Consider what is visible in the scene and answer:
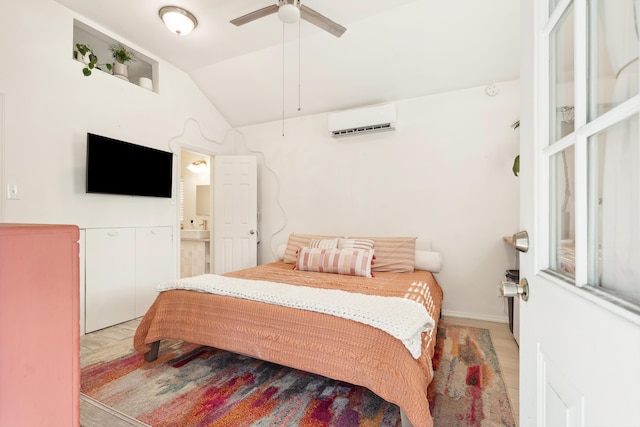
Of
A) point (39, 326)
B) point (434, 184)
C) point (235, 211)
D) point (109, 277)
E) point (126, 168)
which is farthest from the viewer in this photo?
point (235, 211)

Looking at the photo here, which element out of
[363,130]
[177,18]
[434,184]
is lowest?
[434,184]

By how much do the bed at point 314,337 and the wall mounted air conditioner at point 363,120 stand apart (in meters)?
1.86

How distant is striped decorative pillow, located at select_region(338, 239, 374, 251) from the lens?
3.06m

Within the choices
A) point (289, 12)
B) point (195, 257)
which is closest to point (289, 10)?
point (289, 12)

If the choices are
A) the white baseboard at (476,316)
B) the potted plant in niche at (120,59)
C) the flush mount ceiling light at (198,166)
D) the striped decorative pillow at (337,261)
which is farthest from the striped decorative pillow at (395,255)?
the flush mount ceiling light at (198,166)

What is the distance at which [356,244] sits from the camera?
10.1 ft

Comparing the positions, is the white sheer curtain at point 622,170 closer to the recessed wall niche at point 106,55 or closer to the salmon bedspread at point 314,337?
the salmon bedspread at point 314,337

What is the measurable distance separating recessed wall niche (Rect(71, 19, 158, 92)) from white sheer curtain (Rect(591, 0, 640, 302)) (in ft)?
12.5

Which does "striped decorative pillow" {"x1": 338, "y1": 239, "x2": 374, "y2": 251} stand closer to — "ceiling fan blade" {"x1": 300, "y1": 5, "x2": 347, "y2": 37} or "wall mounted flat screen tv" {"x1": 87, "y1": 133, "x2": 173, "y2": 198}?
"ceiling fan blade" {"x1": 300, "y1": 5, "x2": 347, "y2": 37}

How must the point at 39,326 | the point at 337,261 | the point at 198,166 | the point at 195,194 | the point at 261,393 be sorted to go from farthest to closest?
the point at 195,194
the point at 198,166
the point at 337,261
the point at 261,393
the point at 39,326

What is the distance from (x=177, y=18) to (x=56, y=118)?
4.61ft

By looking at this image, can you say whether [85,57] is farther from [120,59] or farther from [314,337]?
[314,337]

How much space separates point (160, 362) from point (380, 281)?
180 centimetres

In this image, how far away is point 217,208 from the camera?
4176 mm
